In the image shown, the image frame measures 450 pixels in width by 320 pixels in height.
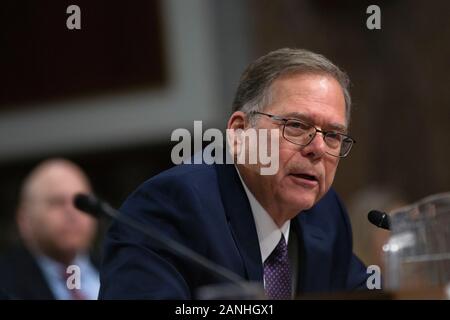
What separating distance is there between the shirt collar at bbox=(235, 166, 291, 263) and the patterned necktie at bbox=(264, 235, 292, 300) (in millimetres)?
16

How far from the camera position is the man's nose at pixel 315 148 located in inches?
94.5

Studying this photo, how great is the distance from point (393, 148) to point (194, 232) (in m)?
3.49

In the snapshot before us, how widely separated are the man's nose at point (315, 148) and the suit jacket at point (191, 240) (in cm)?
19

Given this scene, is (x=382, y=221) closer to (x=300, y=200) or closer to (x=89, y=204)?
(x=300, y=200)

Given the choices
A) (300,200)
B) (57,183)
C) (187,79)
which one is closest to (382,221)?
(300,200)

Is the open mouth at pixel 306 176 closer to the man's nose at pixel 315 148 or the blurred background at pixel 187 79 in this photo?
the man's nose at pixel 315 148

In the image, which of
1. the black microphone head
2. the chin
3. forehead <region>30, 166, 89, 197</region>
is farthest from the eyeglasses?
forehead <region>30, 166, 89, 197</region>

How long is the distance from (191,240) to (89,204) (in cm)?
26

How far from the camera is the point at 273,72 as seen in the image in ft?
8.02

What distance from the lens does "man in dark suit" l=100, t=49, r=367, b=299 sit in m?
2.27

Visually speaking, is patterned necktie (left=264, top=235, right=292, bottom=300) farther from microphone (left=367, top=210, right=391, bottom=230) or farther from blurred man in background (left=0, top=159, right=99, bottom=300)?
blurred man in background (left=0, top=159, right=99, bottom=300)

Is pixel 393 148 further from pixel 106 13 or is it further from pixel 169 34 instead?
pixel 106 13

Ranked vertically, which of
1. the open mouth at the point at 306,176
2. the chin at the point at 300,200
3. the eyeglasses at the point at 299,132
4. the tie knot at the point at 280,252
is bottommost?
the tie knot at the point at 280,252

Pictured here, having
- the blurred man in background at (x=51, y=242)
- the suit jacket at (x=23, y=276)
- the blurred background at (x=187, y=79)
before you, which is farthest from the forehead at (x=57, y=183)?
the blurred background at (x=187, y=79)
